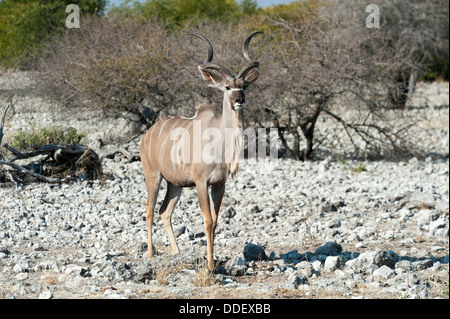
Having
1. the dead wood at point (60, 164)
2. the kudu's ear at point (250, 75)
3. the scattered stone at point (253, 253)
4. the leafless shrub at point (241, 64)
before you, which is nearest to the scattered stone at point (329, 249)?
the scattered stone at point (253, 253)

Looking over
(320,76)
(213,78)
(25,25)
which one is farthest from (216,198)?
(25,25)

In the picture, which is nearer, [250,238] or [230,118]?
[230,118]

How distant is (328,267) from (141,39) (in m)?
6.00

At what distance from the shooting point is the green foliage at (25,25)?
1386cm

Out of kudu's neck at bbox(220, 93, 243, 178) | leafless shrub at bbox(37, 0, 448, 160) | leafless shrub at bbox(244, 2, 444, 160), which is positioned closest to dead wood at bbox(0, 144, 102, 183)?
leafless shrub at bbox(37, 0, 448, 160)

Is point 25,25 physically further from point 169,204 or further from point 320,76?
point 169,204

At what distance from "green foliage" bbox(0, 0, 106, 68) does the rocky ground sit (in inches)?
176

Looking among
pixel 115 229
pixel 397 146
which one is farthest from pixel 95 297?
pixel 397 146

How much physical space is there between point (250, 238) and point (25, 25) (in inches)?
372

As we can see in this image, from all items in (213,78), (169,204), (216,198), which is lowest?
(169,204)

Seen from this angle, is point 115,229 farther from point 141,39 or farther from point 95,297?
point 141,39

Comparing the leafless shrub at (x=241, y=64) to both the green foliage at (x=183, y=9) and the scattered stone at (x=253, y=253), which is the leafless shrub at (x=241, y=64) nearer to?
the green foliage at (x=183, y=9)

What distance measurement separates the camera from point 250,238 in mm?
7000

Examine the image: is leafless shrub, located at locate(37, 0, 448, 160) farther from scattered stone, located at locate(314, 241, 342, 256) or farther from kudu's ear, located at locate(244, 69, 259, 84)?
scattered stone, located at locate(314, 241, 342, 256)
